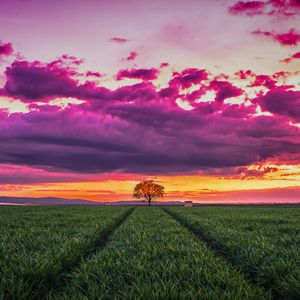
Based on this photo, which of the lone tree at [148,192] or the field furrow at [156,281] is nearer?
the field furrow at [156,281]

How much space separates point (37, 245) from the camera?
12031 millimetres

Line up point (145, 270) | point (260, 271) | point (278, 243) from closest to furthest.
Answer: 1. point (145, 270)
2. point (260, 271)
3. point (278, 243)

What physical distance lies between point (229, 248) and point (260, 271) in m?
3.68

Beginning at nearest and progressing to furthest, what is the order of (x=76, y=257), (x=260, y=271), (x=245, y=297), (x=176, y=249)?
(x=245, y=297) → (x=260, y=271) → (x=76, y=257) → (x=176, y=249)

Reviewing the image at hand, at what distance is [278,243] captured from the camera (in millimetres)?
13047

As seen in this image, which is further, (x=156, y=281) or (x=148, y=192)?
(x=148, y=192)

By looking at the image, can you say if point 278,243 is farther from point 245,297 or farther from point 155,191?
point 155,191

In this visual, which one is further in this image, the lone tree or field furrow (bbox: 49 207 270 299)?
the lone tree

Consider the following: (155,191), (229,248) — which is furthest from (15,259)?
(155,191)

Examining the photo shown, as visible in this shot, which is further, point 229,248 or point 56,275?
point 229,248

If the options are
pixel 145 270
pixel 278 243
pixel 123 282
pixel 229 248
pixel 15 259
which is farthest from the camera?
pixel 278 243

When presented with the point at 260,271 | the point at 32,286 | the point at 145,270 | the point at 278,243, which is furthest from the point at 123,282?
the point at 278,243

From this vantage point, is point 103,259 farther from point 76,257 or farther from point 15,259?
point 15,259

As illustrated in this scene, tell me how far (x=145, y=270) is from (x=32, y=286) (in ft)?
7.90
